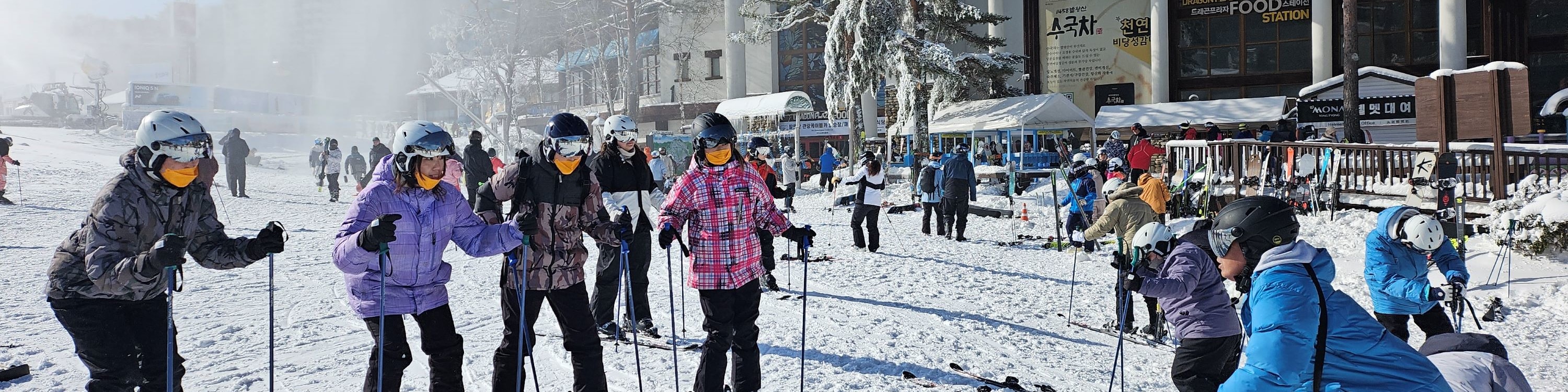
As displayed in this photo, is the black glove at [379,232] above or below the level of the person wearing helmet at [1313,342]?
above

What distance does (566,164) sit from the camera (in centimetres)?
489

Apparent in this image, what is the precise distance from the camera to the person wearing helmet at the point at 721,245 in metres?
4.55

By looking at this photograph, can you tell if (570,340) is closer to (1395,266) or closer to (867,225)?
(1395,266)

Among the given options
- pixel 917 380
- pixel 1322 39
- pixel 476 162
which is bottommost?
pixel 917 380

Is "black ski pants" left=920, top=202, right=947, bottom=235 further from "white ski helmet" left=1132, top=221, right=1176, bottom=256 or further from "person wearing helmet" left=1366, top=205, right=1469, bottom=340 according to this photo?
"white ski helmet" left=1132, top=221, right=1176, bottom=256

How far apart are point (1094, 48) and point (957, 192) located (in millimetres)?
22990

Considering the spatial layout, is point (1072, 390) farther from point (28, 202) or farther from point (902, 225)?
point (28, 202)

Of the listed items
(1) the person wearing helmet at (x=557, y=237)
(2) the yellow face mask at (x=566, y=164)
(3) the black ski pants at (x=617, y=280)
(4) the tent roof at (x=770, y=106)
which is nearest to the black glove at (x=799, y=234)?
(1) the person wearing helmet at (x=557, y=237)

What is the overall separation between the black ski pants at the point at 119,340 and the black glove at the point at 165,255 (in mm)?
349

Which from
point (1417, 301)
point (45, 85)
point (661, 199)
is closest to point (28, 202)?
point (661, 199)

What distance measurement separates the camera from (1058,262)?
11.2 metres

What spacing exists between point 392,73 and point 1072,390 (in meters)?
86.9

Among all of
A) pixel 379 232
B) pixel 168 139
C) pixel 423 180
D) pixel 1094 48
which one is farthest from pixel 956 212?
pixel 1094 48

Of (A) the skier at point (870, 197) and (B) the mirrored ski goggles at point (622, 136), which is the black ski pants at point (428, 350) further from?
(A) the skier at point (870, 197)
